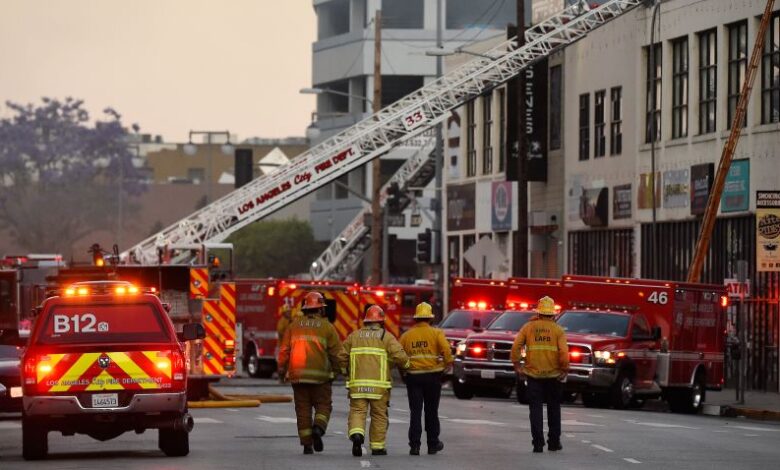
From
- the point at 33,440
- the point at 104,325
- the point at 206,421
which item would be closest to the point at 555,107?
the point at 206,421

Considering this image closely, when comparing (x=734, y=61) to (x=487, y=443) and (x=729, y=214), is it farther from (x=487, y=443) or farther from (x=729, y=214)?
(x=487, y=443)

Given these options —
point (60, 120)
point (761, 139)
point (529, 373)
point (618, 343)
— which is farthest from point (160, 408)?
point (60, 120)

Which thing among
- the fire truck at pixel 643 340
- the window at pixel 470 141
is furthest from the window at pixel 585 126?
the fire truck at pixel 643 340

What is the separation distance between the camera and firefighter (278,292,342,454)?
2369 centimetres

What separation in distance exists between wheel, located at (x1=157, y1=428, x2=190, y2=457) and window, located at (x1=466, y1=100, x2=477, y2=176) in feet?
154

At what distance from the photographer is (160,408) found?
74.5 feet

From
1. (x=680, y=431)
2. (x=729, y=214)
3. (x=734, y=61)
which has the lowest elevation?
(x=680, y=431)

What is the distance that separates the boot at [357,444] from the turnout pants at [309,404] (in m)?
0.54

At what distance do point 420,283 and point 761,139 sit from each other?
23.6 metres

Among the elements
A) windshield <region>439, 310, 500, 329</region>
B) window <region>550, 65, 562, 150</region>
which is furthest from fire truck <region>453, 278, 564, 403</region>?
window <region>550, 65, 562, 150</region>

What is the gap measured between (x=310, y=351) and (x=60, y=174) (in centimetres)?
11001

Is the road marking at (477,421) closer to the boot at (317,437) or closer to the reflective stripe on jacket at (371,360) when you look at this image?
the boot at (317,437)

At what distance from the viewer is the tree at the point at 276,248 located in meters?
120

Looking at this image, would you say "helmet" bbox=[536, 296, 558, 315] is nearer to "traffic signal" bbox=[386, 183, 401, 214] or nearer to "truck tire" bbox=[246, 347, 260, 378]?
"truck tire" bbox=[246, 347, 260, 378]
